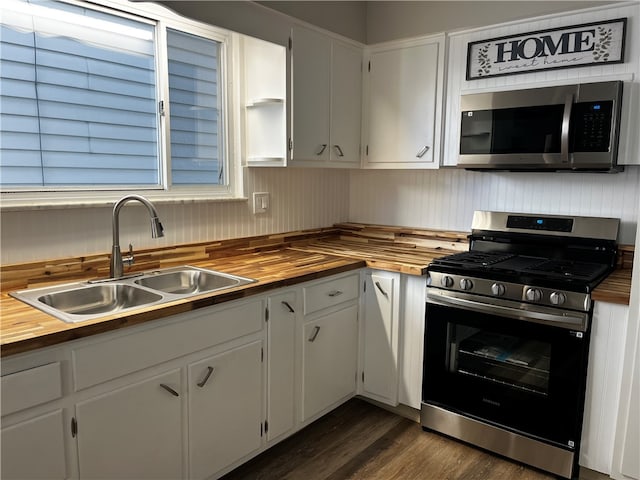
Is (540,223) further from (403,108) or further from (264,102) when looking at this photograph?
(264,102)

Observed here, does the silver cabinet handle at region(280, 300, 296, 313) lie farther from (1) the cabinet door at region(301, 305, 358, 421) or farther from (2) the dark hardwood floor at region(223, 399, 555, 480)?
(2) the dark hardwood floor at region(223, 399, 555, 480)

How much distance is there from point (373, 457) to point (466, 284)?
3.03ft

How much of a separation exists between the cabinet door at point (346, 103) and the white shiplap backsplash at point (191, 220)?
1.00 ft

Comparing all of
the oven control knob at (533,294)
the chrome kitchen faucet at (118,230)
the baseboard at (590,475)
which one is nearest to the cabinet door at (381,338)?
the oven control knob at (533,294)

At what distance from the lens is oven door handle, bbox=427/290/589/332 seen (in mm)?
1993

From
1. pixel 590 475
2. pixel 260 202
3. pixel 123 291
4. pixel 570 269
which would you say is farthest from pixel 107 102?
pixel 590 475

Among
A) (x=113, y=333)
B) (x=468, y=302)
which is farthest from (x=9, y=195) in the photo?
(x=468, y=302)

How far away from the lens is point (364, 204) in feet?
11.1

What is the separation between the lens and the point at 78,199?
6.79 feet

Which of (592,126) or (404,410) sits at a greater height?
(592,126)

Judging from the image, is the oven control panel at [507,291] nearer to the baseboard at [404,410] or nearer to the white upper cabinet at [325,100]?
the baseboard at [404,410]

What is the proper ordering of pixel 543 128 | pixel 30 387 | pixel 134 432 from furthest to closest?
pixel 543 128
pixel 134 432
pixel 30 387

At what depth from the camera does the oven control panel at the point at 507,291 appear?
199 cm

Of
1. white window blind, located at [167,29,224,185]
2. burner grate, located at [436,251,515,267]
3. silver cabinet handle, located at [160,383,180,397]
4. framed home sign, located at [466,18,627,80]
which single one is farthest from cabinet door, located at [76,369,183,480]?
framed home sign, located at [466,18,627,80]
